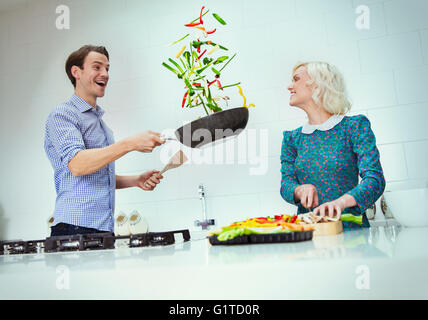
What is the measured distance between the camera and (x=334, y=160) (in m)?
1.60

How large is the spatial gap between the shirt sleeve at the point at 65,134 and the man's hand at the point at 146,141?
214mm

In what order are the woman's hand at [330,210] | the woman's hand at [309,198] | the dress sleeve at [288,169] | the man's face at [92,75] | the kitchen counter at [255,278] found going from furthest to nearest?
the man's face at [92,75], the dress sleeve at [288,169], the woman's hand at [309,198], the woman's hand at [330,210], the kitchen counter at [255,278]

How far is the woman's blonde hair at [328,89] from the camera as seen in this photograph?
1.74 m

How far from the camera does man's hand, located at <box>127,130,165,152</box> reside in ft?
4.37

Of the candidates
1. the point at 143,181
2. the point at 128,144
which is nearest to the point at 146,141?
the point at 128,144

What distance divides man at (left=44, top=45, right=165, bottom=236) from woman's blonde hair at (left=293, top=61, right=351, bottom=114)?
0.77 meters

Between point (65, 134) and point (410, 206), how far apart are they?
112 centimetres

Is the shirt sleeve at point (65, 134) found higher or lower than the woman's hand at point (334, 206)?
higher

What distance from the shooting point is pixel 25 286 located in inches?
25.2

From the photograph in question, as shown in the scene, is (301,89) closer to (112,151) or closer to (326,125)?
(326,125)

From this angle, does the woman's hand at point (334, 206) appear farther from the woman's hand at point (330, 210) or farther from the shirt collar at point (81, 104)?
the shirt collar at point (81, 104)

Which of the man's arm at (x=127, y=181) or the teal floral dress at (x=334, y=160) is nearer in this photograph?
the teal floral dress at (x=334, y=160)

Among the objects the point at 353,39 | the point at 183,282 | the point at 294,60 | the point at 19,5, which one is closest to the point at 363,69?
the point at 353,39

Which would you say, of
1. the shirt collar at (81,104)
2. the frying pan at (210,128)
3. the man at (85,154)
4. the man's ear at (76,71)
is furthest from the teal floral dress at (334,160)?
the man's ear at (76,71)
